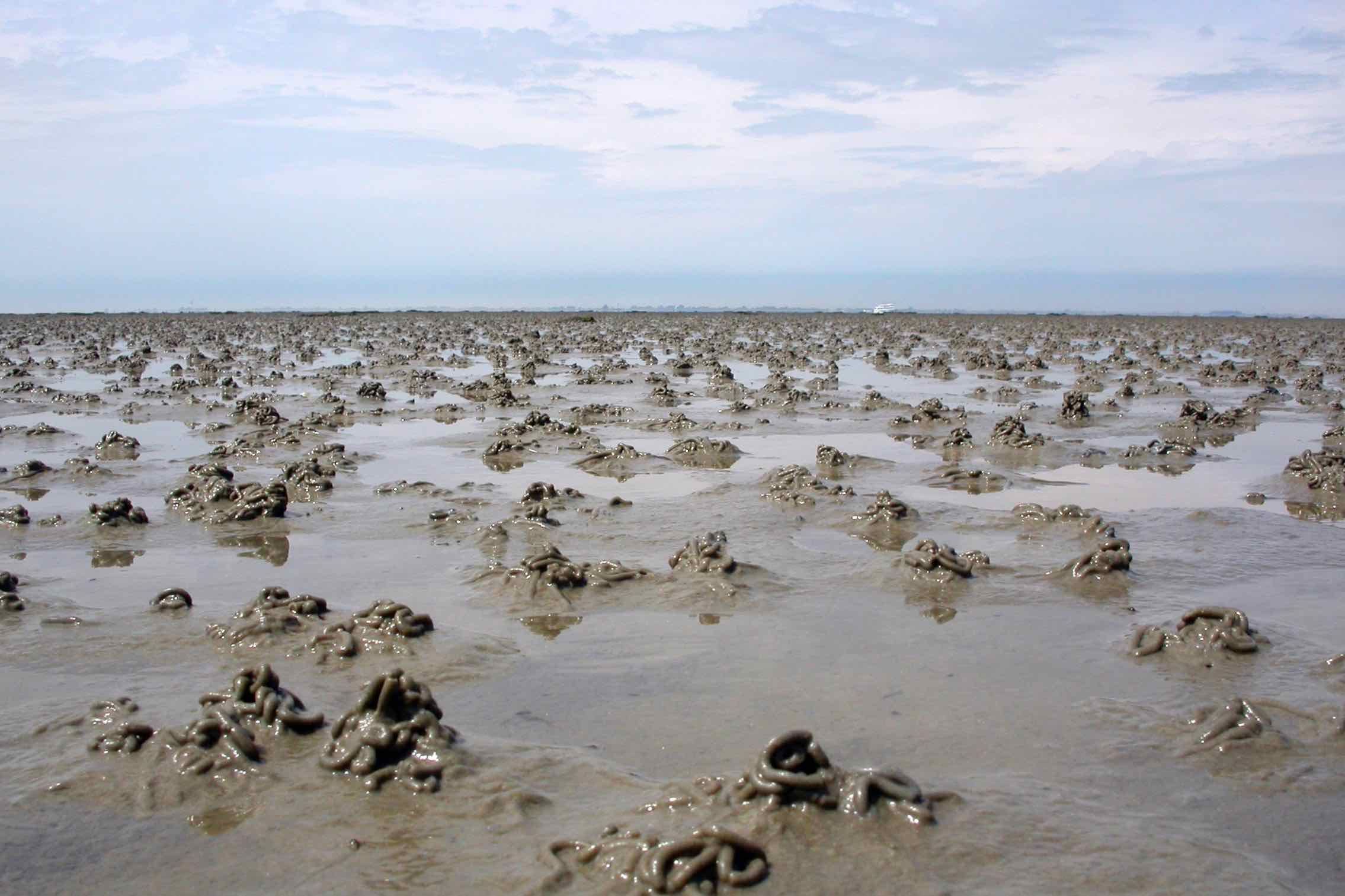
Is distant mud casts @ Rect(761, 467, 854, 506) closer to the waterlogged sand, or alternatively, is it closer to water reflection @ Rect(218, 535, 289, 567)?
the waterlogged sand

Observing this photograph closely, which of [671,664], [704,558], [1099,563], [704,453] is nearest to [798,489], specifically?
[704,453]

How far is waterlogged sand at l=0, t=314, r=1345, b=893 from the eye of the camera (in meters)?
3.98

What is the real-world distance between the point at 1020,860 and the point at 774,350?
104ft

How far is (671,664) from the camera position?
6.09 meters

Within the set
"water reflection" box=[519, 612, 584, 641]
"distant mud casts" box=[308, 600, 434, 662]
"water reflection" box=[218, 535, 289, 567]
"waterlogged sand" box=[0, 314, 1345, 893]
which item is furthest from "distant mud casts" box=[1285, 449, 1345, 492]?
"water reflection" box=[218, 535, 289, 567]

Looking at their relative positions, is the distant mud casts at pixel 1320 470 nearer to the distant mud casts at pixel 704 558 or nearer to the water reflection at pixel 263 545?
the distant mud casts at pixel 704 558

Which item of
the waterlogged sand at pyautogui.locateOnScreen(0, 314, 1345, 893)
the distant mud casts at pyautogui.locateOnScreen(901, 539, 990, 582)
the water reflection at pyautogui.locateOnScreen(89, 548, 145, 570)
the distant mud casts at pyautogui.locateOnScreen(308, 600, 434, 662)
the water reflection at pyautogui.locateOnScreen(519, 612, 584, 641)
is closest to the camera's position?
the waterlogged sand at pyautogui.locateOnScreen(0, 314, 1345, 893)

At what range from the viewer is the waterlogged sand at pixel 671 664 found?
13.1ft

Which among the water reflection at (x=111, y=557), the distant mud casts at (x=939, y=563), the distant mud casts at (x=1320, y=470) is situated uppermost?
the distant mud casts at (x=1320, y=470)

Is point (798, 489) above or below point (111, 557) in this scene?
above

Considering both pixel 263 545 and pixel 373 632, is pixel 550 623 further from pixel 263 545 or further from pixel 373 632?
pixel 263 545

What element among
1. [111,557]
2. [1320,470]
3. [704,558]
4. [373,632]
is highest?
[1320,470]

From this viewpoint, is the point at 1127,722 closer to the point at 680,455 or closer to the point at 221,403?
the point at 680,455

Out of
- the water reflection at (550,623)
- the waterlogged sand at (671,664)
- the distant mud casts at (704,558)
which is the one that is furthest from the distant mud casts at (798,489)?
the water reflection at (550,623)
